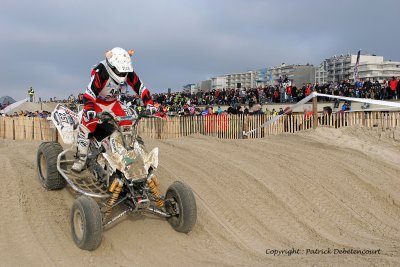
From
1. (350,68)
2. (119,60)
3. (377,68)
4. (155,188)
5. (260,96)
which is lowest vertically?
(155,188)

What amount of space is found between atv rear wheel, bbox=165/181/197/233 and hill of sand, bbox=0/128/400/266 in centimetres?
21

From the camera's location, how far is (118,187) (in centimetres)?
582

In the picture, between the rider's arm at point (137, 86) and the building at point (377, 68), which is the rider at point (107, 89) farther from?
the building at point (377, 68)

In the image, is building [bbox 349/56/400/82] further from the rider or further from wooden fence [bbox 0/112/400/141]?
the rider

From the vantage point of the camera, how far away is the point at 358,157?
34.0 ft

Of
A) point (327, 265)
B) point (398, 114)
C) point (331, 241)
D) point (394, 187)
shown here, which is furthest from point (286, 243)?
point (398, 114)

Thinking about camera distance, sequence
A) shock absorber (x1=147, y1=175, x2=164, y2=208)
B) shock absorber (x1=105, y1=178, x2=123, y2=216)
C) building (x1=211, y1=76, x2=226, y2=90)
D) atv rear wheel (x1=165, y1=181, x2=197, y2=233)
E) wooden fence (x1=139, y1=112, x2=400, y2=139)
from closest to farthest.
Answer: shock absorber (x1=105, y1=178, x2=123, y2=216) → shock absorber (x1=147, y1=175, x2=164, y2=208) → atv rear wheel (x1=165, y1=181, x2=197, y2=233) → wooden fence (x1=139, y1=112, x2=400, y2=139) → building (x1=211, y1=76, x2=226, y2=90)

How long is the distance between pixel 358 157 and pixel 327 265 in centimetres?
569

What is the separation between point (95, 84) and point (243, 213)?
330cm

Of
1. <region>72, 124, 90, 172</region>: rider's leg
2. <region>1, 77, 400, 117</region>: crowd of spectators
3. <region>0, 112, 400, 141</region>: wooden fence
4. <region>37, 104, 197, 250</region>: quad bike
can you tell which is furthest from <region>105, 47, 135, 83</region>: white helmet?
<region>0, 112, 400, 141</region>: wooden fence

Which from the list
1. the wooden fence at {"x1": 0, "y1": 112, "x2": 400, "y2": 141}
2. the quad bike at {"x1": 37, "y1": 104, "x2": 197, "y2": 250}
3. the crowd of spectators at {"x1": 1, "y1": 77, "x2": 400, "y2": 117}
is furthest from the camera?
the crowd of spectators at {"x1": 1, "y1": 77, "x2": 400, "y2": 117}

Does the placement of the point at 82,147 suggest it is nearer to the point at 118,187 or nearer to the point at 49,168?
the point at 49,168

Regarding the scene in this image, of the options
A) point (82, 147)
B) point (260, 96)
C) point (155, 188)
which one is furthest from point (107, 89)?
point (260, 96)

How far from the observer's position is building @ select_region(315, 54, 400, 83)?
3775 cm
